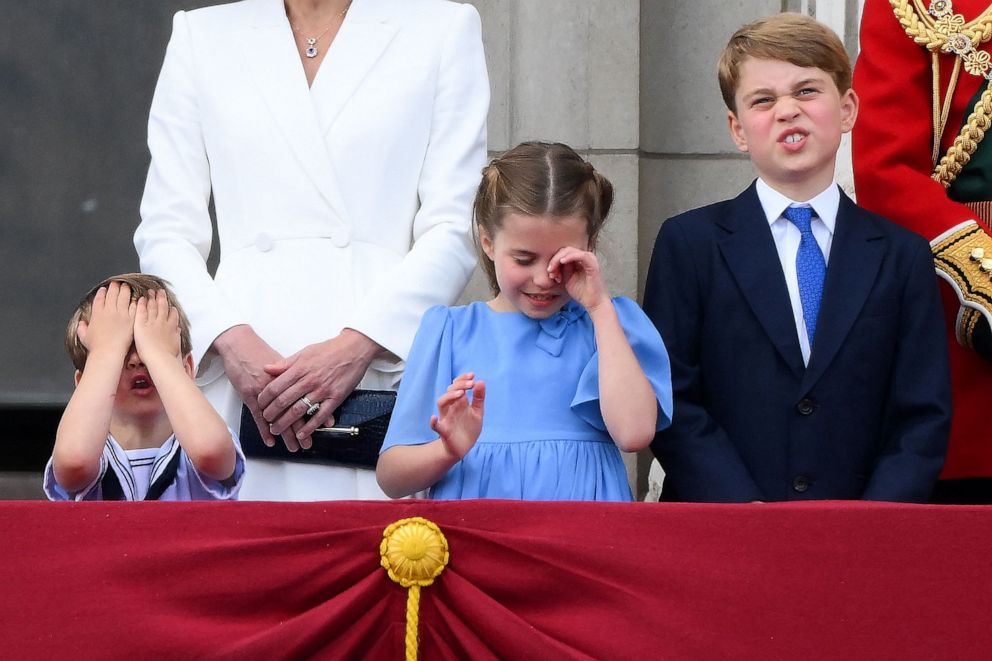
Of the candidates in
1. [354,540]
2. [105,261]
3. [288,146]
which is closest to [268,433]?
[288,146]

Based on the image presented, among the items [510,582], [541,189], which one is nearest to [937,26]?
[541,189]

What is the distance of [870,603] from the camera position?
6.98ft

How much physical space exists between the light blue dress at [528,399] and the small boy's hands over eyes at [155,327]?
0.43 m

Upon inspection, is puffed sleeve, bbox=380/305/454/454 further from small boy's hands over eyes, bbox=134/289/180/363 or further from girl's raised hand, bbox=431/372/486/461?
small boy's hands over eyes, bbox=134/289/180/363

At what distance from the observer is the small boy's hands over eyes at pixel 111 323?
2.71 m

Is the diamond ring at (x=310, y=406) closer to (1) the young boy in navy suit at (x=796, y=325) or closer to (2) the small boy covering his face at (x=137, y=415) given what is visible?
(2) the small boy covering his face at (x=137, y=415)

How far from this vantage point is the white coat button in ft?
10.1

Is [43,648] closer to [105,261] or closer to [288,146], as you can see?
[288,146]

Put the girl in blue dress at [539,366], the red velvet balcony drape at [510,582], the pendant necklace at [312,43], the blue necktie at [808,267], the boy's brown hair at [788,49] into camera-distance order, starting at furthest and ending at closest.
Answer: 1. the pendant necklace at [312,43]
2. the boy's brown hair at [788,49]
3. the blue necktie at [808,267]
4. the girl in blue dress at [539,366]
5. the red velvet balcony drape at [510,582]

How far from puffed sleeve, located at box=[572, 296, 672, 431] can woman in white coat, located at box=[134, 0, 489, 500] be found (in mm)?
442

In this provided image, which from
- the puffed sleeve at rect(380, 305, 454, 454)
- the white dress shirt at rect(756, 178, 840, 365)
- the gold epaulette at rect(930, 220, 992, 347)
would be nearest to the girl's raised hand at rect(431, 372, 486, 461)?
the puffed sleeve at rect(380, 305, 454, 454)

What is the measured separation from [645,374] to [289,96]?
3.25ft

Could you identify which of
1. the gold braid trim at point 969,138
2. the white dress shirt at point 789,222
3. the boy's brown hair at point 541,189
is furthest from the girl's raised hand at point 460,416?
the gold braid trim at point 969,138

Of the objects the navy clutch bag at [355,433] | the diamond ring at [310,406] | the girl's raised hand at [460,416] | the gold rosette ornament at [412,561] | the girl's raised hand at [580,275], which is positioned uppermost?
the girl's raised hand at [580,275]
